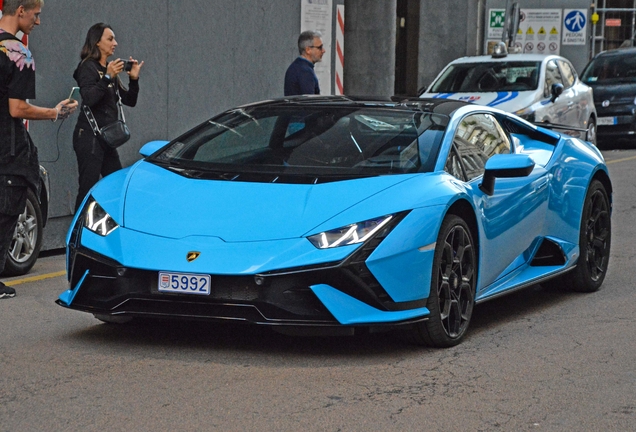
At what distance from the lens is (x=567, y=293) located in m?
8.23

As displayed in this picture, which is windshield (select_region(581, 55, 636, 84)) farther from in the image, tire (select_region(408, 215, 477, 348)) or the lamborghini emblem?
the lamborghini emblem

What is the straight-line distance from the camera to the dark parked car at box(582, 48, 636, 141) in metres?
22.7

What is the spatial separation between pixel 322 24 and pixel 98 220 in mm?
10906

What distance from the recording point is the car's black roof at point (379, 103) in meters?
7.06

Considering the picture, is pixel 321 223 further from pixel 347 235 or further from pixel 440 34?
pixel 440 34

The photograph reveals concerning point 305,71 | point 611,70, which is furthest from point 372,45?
point 305,71

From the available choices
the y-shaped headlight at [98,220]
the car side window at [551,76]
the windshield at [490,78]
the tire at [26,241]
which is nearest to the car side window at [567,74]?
the car side window at [551,76]

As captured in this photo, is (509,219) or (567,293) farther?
(567,293)

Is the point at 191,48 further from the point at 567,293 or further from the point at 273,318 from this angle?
the point at 273,318

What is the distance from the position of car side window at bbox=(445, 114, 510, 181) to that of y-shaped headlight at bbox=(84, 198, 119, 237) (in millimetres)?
1766

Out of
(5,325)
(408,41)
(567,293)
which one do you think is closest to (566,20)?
(408,41)

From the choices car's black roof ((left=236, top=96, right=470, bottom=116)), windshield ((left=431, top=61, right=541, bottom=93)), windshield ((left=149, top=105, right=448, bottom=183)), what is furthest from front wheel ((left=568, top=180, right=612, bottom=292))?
windshield ((left=431, top=61, right=541, bottom=93))

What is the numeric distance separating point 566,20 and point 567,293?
77.9ft

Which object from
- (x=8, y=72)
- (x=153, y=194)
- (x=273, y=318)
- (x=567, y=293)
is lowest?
(x=567, y=293)
